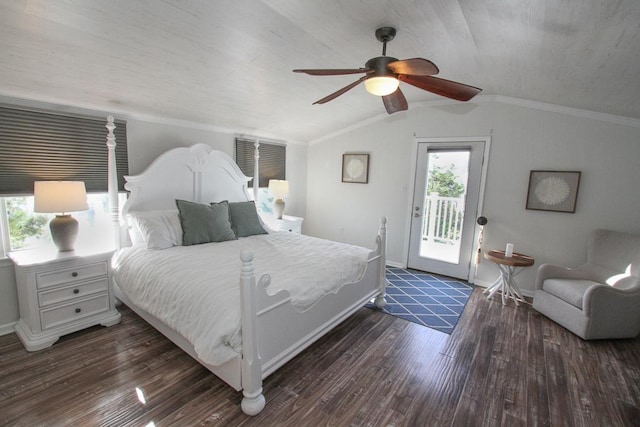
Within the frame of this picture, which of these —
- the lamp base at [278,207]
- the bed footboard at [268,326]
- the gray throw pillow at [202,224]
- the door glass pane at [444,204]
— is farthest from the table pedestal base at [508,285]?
the gray throw pillow at [202,224]

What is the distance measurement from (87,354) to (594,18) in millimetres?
4013

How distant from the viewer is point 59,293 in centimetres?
242

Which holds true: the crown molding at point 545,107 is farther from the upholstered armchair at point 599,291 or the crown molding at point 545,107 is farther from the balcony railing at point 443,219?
the balcony railing at point 443,219

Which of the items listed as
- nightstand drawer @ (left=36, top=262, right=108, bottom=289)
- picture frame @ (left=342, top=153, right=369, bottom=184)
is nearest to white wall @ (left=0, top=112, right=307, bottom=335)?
nightstand drawer @ (left=36, top=262, right=108, bottom=289)

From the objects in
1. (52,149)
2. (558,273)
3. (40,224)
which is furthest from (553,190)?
(40,224)

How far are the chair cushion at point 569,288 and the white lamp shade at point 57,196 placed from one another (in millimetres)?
4581

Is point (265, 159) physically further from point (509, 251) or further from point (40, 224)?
point (509, 251)

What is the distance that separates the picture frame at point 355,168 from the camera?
4.88 m

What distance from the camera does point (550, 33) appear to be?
1.79m

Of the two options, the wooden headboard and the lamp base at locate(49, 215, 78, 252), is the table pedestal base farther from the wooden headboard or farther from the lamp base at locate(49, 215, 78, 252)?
the lamp base at locate(49, 215, 78, 252)

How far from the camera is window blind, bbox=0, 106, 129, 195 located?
238 centimetres

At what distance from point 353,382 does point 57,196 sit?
273 centimetres

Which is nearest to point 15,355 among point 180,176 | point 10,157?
point 10,157

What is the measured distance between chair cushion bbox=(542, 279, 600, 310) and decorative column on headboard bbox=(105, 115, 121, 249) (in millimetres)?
4570
